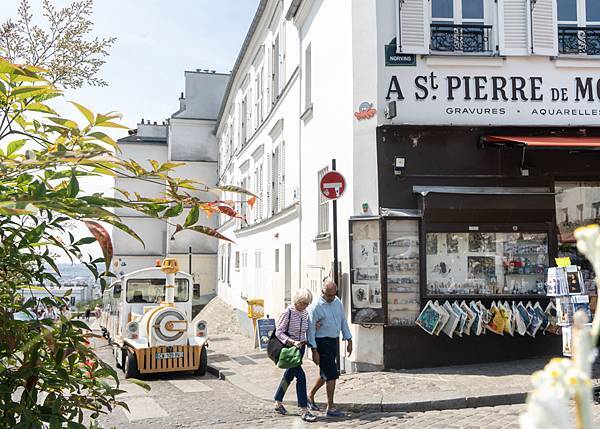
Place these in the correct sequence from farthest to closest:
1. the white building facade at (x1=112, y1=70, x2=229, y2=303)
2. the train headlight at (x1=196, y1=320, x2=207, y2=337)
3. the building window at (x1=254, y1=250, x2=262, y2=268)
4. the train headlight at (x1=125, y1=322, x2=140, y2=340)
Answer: the white building facade at (x1=112, y1=70, x2=229, y2=303) → the building window at (x1=254, y1=250, x2=262, y2=268) → the train headlight at (x1=196, y1=320, x2=207, y2=337) → the train headlight at (x1=125, y1=322, x2=140, y2=340)

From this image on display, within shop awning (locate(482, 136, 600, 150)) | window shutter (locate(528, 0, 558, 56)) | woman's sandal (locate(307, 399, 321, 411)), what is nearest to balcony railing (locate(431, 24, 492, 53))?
window shutter (locate(528, 0, 558, 56))

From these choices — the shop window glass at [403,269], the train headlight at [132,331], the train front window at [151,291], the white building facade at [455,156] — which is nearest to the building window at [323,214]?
the white building facade at [455,156]

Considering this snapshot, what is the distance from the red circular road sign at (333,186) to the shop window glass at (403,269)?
43.1 inches

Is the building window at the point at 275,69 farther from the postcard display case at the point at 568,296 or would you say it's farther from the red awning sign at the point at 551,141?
the postcard display case at the point at 568,296

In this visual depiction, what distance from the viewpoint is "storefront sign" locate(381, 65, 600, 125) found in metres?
10.6

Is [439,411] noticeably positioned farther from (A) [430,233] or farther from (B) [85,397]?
(B) [85,397]

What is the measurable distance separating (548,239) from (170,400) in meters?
7.07

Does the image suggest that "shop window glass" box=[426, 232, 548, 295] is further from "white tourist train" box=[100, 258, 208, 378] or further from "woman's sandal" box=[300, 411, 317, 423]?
"white tourist train" box=[100, 258, 208, 378]

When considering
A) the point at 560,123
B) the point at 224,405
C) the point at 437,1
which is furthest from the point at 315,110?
the point at 224,405

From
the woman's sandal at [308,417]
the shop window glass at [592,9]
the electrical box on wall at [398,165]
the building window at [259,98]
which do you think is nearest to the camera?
the woman's sandal at [308,417]

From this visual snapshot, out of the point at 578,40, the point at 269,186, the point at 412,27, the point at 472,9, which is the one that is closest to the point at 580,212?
the point at 578,40

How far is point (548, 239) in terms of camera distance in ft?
34.6

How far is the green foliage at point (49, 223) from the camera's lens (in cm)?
196

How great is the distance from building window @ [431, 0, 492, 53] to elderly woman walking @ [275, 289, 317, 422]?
5.42 meters
